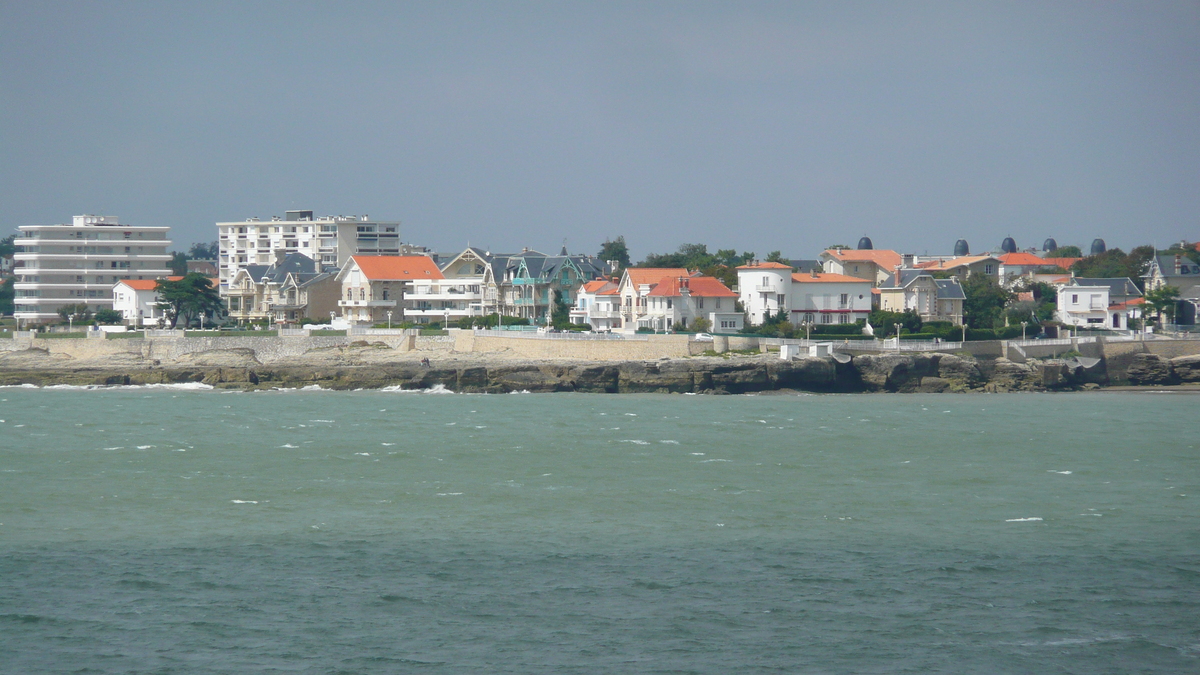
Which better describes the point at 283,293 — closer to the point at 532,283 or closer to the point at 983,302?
the point at 532,283

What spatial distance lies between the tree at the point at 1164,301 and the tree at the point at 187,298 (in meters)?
63.5

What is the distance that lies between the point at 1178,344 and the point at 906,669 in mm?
53686

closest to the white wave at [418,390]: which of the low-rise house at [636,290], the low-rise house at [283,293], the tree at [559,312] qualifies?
the low-rise house at [636,290]

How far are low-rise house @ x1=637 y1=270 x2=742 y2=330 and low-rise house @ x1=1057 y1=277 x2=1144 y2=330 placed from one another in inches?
928

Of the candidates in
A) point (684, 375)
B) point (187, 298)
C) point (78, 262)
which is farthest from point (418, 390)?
point (78, 262)

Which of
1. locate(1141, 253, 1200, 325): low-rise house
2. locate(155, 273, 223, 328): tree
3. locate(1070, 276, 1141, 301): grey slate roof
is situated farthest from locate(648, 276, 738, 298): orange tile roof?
locate(155, 273, 223, 328): tree

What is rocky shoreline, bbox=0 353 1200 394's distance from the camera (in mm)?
57188

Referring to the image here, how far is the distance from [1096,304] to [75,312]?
79.3m

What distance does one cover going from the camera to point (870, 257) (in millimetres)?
88688

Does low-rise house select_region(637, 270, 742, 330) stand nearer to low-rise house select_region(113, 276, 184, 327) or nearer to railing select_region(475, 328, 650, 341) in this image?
railing select_region(475, 328, 650, 341)

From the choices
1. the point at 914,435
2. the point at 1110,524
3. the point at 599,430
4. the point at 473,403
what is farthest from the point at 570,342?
the point at 1110,524

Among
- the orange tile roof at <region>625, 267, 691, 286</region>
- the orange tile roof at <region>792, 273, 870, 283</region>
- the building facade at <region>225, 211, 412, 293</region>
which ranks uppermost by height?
the building facade at <region>225, 211, 412, 293</region>

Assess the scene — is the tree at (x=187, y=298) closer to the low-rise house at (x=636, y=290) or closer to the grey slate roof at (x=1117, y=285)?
the low-rise house at (x=636, y=290)

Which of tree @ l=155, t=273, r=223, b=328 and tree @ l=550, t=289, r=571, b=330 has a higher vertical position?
tree @ l=155, t=273, r=223, b=328
